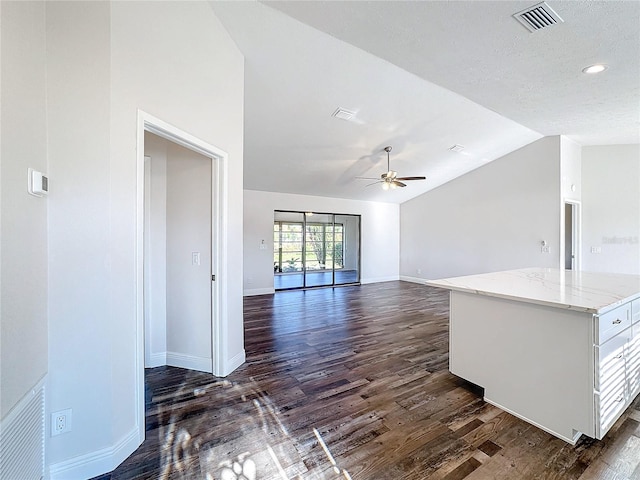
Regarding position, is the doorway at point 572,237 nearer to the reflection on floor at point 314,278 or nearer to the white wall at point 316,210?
the white wall at point 316,210

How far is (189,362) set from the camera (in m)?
2.90

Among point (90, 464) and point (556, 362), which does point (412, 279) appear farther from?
point (90, 464)

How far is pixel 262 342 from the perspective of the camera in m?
3.66

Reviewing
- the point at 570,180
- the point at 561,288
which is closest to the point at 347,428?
the point at 561,288

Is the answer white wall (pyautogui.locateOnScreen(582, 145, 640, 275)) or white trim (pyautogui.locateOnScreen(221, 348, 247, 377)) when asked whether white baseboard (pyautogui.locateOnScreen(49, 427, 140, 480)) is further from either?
white wall (pyautogui.locateOnScreen(582, 145, 640, 275))

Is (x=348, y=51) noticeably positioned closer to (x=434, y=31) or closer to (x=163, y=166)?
(x=434, y=31)

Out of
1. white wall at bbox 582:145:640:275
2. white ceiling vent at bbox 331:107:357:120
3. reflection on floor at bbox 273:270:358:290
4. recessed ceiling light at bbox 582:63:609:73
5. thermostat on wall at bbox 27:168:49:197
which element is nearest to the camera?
thermostat on wall at bbox 27:168:49:197

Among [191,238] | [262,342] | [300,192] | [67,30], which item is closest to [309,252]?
[300,192]

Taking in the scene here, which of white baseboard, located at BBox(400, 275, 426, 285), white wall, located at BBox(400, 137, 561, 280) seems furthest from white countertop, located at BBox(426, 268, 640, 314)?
white baseboard, located at BBox(400, 275, 426, 285)

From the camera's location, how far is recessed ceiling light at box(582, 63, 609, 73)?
2908 mm

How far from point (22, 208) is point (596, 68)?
16.1ft

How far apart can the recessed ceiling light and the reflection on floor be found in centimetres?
628

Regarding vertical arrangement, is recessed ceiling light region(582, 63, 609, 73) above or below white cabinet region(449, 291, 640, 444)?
above

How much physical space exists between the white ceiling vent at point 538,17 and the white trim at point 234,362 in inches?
154
